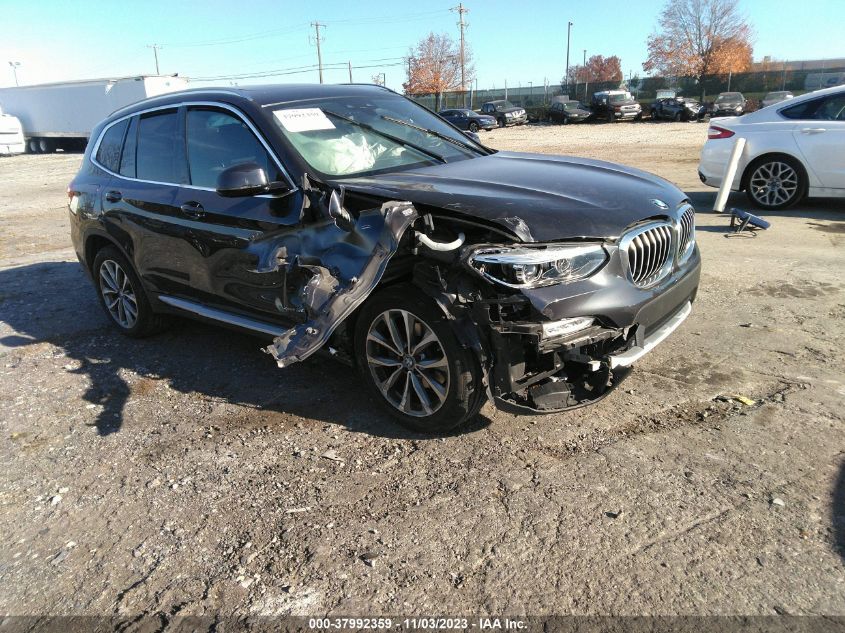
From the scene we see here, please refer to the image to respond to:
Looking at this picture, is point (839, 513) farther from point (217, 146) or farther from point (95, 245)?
point (95, 245)

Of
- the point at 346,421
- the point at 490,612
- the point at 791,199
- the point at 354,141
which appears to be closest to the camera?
the point at 490,612

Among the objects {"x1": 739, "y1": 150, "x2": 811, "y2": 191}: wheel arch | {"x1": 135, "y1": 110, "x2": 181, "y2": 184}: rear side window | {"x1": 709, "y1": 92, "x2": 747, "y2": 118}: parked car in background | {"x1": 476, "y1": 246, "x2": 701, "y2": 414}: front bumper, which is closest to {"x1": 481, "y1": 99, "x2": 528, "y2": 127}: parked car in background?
{"x1": 709, "y1": 92, "x2": 747, "y2": 118}: parked car in background

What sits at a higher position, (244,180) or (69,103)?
(69,103)

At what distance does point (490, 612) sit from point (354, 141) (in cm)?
286

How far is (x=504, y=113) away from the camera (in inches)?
1508

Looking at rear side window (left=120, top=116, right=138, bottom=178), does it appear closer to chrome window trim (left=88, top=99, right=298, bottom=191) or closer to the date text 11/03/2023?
chrome window trim (left=88, top=99, right=298, bottom=191)

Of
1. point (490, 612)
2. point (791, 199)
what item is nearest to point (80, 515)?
point (490, 612)

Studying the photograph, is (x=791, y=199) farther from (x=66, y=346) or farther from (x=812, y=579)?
(x=66, y=346)

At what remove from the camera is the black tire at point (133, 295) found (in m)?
5.13

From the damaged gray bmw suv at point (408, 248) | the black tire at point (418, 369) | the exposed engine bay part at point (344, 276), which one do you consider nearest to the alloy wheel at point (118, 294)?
the damaged gray bmw suv at point (408, 248)

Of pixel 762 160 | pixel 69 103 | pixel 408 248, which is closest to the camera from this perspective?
pixel 408 248

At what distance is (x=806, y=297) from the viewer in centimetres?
534

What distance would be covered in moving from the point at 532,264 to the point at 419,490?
3.94 feet

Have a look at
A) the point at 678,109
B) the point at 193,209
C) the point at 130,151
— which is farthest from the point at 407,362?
the point at 678,109
